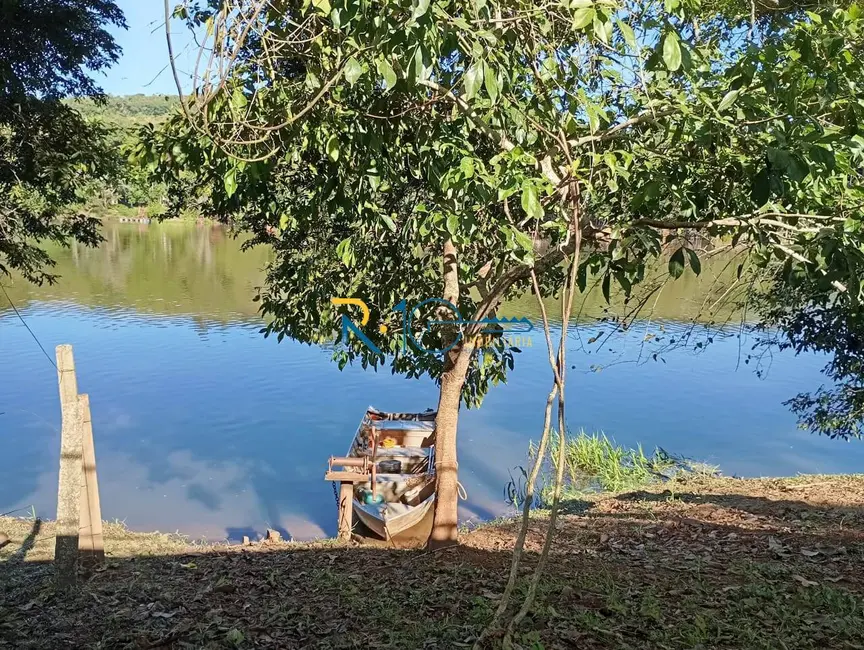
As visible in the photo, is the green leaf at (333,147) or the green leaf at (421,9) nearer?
the green leaf at (421,9)

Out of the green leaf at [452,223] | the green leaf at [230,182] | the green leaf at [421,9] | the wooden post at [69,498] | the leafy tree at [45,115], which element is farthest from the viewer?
the leafy tree at [45,115]

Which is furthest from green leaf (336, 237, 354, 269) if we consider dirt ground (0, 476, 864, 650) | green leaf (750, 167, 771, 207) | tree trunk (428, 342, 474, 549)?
green leaf (750, 167, 771, 207)

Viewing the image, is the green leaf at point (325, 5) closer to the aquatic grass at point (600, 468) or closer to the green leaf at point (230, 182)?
the green leaf at point (230, 182)

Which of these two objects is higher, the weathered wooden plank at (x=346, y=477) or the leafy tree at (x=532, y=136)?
the leafy tree at (x=532, y=136)

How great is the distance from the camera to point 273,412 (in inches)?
444

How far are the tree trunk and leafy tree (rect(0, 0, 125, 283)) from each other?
389 centimetres

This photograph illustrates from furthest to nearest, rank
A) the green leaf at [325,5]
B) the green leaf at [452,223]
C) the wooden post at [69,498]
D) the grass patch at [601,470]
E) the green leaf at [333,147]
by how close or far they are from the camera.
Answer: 1. the grass patch at [601,470]
2. the wooden post at [69,498]
3. the green leaf at [333,147]
4. the green leaf at [452,223]
5. the green leaf at [325,5]

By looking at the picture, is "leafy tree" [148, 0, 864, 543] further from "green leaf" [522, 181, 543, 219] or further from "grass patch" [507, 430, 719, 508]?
"grass patch" [507, 430, 719, 508]

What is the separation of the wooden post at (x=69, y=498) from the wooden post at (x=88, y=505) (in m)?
→ 0.12

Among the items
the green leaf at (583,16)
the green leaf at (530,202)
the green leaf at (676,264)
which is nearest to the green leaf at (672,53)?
the green leaf at (583,16)

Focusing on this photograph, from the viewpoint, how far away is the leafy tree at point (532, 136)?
7.95ft

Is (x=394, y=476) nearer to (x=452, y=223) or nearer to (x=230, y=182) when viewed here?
(x=230, y=182)

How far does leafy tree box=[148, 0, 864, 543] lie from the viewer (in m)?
2.42

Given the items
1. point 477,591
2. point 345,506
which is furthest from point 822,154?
point 345,506
